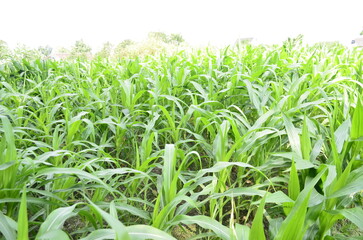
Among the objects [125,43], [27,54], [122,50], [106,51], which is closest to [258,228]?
[27,54]

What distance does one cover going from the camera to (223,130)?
853 millimetres

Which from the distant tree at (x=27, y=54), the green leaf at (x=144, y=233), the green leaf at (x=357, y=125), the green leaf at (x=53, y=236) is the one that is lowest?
the green leaf at (x=144, y=233)

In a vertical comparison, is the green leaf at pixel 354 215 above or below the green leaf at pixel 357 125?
below

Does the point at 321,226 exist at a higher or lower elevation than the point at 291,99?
lower

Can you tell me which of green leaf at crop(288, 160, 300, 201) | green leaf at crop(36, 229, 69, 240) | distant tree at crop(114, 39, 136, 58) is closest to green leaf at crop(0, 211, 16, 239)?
green leaf at crop(36, 229, 69, 240)

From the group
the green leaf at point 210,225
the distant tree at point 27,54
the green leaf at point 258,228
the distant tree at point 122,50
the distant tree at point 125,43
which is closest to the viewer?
the green leaf at point 258,228

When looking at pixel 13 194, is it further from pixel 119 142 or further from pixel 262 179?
pixel 262 179

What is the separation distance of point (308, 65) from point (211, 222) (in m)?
1.53

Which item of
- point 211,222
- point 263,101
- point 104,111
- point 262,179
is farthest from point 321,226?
point 104,111

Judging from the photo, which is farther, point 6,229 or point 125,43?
point 125,43

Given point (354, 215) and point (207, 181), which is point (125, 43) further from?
point (354, 215)

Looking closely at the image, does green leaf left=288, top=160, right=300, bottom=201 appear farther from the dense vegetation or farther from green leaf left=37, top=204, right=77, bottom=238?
green leaf left=37, top=204, right=77, bottom=238

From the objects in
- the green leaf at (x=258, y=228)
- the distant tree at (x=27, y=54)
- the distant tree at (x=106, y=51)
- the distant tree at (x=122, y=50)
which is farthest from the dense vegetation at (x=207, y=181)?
the distant tree at (x=106, y=51)

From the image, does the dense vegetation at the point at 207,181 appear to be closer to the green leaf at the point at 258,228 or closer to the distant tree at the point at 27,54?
the green leaf at the point at 258,228
